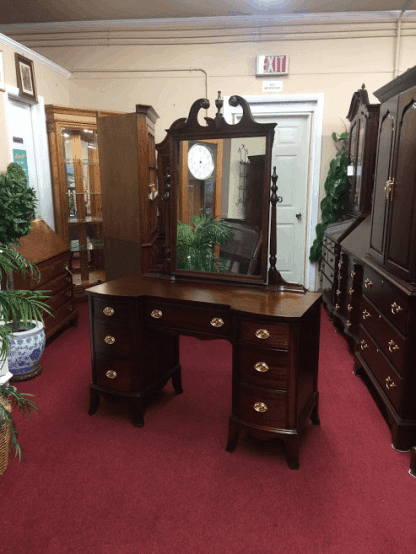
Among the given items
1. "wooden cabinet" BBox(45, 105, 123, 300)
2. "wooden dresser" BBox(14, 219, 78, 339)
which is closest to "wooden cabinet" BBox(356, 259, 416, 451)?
"wooden dresser" BBox(14, 219, 78, 339)

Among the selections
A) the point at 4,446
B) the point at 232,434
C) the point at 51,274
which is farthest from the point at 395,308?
the point at 51,274

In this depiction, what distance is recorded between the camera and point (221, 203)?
8.28 ft

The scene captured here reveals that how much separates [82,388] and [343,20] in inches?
177

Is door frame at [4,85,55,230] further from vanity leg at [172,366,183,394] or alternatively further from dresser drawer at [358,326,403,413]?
dresser drawer at [358,326,403,413]

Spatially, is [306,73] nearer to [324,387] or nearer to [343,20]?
[343,20]

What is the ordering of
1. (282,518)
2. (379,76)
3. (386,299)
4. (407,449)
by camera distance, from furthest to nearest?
1. (379,76)
2. (386,299)
3. (407,449)
4. (282,518)

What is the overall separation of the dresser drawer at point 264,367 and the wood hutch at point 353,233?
5.30 ft

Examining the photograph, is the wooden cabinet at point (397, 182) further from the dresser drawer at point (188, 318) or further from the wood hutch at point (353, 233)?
the dresser drawer at point (188, 318)

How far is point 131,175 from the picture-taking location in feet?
14.4

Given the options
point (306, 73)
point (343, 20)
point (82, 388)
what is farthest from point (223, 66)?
point (82, 388)

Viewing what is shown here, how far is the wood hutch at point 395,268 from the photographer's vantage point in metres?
2.28

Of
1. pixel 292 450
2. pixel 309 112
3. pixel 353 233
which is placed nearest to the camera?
pixel 292 450

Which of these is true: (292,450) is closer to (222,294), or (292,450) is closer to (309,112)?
(222,294)

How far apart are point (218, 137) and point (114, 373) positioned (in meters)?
1.49
